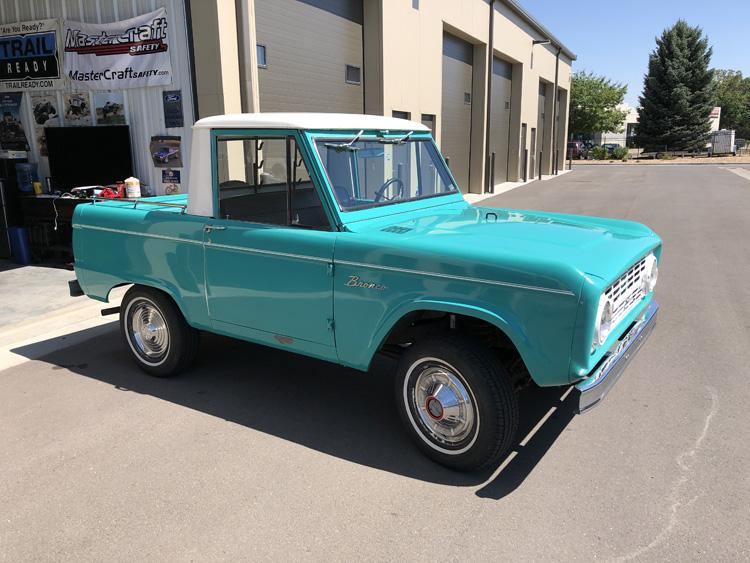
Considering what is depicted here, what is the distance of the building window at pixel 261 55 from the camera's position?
927 centimetres

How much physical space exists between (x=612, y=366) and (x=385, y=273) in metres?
1.32

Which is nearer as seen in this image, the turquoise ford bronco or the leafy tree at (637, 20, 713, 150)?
the turquoise ford bronco

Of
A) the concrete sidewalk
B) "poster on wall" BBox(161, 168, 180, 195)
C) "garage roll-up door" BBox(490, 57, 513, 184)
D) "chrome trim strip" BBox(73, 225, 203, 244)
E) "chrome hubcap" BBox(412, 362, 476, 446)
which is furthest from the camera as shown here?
"garage roll-up door" BBox(490, 57, 513, 184)

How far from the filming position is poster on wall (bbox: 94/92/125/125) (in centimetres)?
912

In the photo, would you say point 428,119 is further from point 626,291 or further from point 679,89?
point 679,89

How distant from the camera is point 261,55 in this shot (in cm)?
937

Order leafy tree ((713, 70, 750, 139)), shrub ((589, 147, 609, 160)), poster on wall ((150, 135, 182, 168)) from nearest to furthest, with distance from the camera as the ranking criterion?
poster on wall ((150, 135, 182, 168)), shrub ((589, 147, 609, 160)), leafy tree ((713, 70, 750, 139))

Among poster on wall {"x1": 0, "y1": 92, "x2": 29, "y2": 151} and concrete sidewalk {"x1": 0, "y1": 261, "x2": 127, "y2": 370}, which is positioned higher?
poster on wall {"x1": 0, "y1": 92, "x2": 29, "y2": 151}

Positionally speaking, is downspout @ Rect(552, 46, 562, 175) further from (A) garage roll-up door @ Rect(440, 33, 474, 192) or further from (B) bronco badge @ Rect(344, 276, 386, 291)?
(B) bronco badge @ Rect(344, 276, 386, 291)

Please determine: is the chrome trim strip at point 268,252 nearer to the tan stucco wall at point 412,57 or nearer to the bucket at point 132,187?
the tan stucco wall at point 412,57

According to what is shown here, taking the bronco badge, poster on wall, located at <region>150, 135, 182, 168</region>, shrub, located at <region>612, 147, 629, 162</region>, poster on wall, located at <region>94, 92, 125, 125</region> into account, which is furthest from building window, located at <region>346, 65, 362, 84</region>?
shrub, located at <region>612, 147, 629, 162</region>

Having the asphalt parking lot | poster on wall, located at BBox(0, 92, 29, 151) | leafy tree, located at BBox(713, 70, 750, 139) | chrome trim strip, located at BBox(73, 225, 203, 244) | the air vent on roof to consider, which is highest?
leafy tree, located at BBox(713, 70, 750, 139)

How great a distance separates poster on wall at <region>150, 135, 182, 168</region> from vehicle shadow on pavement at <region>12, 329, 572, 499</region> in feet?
13.1

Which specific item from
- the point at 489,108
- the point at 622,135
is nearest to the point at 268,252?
the point at 489,108
